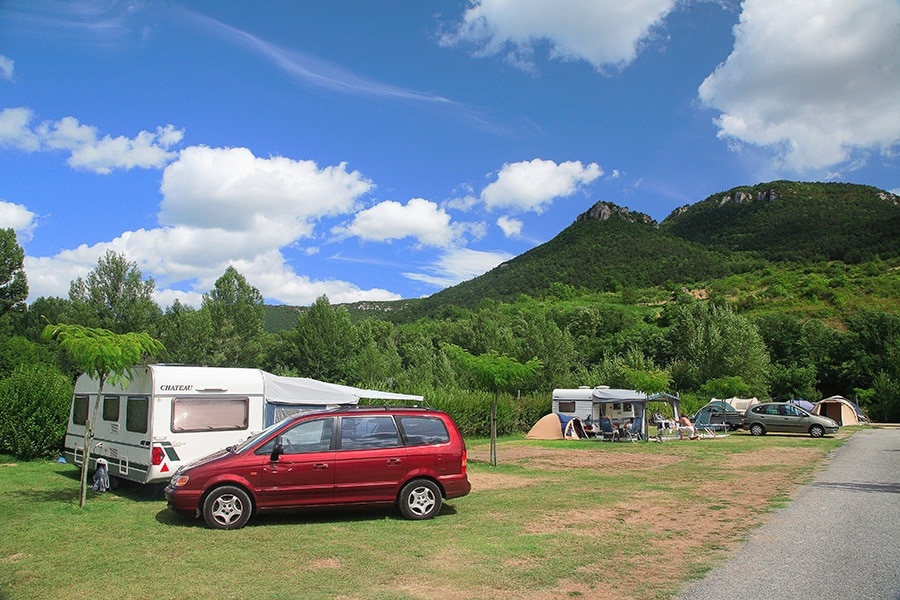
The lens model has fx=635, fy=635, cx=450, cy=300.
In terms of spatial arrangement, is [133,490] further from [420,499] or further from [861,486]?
[861,486]

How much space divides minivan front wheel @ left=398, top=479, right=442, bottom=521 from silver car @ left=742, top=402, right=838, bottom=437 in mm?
23720

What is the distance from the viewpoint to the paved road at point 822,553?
5273 mm

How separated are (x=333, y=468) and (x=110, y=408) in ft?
19.4

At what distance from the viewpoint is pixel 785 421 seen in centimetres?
2744

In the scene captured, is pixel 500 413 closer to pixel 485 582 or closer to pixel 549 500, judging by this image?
pixel 549 500

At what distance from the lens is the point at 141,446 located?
34.7ft

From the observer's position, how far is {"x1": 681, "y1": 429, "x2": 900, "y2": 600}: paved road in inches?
208

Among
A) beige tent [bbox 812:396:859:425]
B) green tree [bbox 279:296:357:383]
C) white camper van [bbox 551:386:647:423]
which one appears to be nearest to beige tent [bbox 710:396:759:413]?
beige tent [bbox 812:396:859:425]

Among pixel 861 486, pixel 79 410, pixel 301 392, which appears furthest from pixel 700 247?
pixel 79 410

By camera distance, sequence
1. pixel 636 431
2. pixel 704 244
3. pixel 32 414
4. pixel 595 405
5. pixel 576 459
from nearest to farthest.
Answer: pixel 32 414 → pixel 576 459 → pixel 636 431 → pixel 595 405 → pixel 704 244

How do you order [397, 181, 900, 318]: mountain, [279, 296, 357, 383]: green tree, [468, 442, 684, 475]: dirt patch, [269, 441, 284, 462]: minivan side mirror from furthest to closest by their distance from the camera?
[397, 181, 900, 318]: mountain
[279, 296, 357, 383]: green tree
[468, 442, 684, 475]: dirt patch
[269, 441, 284, 462]: minivan side mirror

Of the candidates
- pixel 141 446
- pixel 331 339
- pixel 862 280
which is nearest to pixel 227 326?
pixel 331 339

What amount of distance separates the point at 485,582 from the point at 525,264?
90.0 m

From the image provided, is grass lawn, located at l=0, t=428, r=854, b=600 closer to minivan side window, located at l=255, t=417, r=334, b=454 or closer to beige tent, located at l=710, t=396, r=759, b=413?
minivan side window, located at l=255, t=417, r=334, b=454
